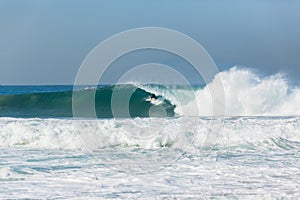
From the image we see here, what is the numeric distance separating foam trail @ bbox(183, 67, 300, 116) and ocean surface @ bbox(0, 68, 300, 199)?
0.36ft

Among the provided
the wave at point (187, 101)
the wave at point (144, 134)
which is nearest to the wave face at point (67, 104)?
the wave at point (187, 101)

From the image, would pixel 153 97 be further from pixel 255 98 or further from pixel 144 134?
pixel 144 134

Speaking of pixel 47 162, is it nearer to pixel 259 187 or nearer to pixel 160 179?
pixel 160 179

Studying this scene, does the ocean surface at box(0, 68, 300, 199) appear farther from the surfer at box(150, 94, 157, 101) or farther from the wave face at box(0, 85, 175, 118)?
the surfer at box(150, 94, 157, 101)

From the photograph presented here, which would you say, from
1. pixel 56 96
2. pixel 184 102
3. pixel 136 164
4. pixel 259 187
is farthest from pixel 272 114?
pixel 259 187

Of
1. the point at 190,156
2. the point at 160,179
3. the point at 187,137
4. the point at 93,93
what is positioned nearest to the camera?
the point at 160,179

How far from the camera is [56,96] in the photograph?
36500 mm

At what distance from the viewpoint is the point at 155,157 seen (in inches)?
583

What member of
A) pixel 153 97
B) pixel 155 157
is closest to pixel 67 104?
pixel 153 97

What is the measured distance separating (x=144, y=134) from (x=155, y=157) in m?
3.80

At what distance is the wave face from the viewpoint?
3104 cm

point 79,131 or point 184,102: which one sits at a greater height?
point 184,102

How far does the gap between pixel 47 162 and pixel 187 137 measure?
5.64 m

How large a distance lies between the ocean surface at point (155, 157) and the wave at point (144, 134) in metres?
0.03
